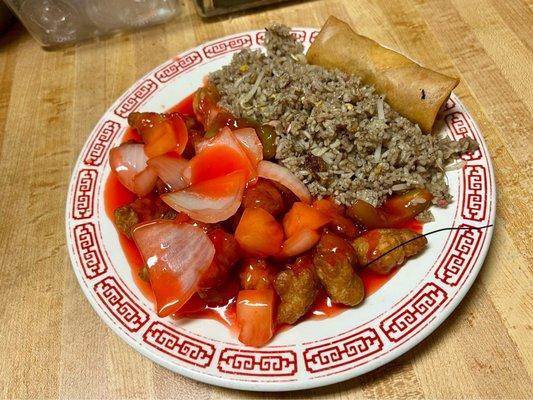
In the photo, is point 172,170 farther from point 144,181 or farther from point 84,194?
point 84,194

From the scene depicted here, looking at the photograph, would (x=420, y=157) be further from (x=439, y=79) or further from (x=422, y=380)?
(x=422, y=380)

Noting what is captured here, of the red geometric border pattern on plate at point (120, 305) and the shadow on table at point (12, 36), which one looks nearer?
the red geometric border pattern on plate at point (120, 305)

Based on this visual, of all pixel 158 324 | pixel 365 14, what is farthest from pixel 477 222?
pixel 365 14

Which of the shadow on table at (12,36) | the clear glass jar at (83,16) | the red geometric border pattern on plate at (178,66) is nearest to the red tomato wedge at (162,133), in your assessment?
the red geometric border pattern on plate at (178,66)

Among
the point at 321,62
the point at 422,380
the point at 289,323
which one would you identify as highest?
the point at 321,62

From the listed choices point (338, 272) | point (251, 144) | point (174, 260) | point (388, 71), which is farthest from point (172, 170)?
point (388, 71)

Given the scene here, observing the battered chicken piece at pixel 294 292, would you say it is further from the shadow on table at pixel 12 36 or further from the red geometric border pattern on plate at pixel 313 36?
the shadow on table at pixel 12 36
